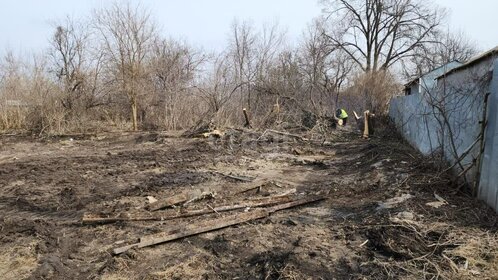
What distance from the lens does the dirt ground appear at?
13.1 ft

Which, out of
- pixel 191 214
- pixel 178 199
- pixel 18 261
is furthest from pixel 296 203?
pixel 18 261

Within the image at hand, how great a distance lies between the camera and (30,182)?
8180mm

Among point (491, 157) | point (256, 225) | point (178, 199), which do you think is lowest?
point (256, 225)

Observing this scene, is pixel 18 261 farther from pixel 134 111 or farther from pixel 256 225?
pixel 134 111

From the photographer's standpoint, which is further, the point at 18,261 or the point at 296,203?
the point at 296,203

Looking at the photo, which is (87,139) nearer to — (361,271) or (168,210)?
(168,210)

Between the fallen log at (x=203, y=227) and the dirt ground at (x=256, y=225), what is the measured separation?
0.08m

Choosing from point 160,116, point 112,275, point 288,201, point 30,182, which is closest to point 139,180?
point 30,182

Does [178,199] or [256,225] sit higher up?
[178,199]

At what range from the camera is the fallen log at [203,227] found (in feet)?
15.3

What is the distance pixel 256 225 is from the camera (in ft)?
17.5

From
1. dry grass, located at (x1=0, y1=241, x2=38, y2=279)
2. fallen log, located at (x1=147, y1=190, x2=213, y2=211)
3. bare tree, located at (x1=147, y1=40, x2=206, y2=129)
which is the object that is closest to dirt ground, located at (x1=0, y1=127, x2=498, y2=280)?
dry grass, located at (x1=0, y1=241, x2=38, y2=279)

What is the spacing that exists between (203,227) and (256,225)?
772 mm

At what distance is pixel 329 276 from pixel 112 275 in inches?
91.8
